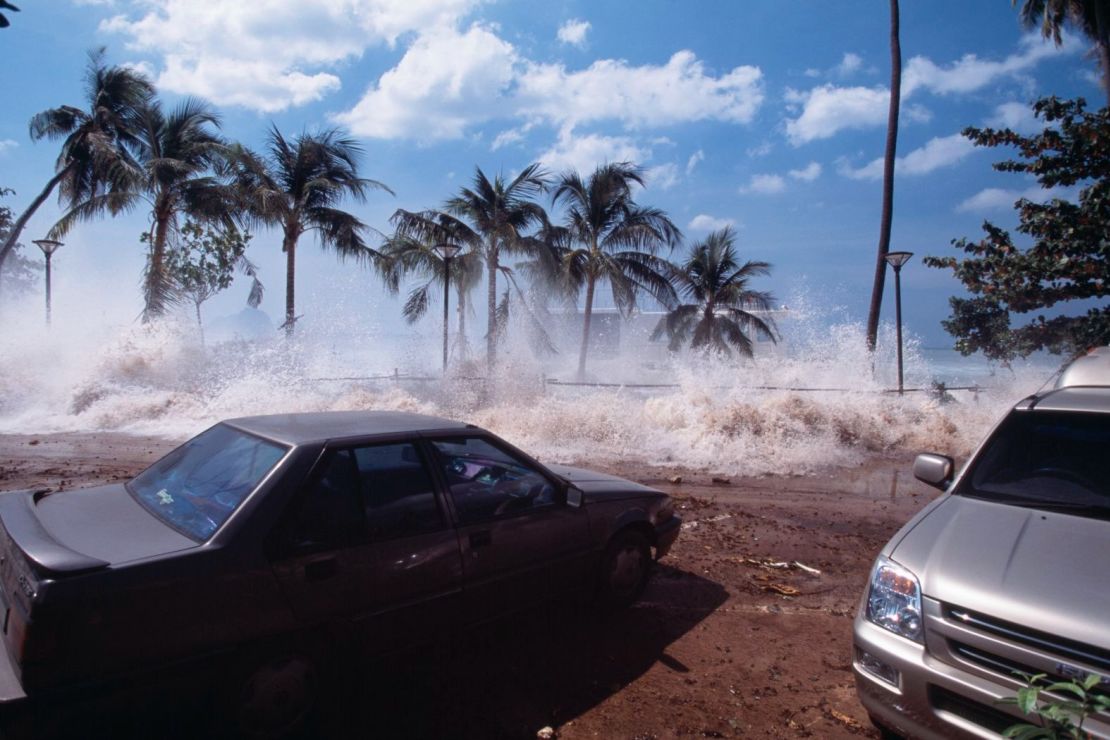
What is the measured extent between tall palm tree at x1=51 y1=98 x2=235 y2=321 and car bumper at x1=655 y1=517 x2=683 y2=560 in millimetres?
19934

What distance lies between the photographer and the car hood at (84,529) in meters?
2.42

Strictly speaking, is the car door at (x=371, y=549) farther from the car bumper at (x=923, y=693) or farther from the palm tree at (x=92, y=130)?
the palm tree at (x=92, y=130)

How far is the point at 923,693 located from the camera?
250cm

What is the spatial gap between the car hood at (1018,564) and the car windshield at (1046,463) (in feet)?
0.71

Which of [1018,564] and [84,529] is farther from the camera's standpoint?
[84,529]

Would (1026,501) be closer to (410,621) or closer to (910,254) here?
(410,621)

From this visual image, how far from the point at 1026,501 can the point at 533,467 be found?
2669 mm

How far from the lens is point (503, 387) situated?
50.0 feet

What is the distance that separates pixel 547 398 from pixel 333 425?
10.8 metres

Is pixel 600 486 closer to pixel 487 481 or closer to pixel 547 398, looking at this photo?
pixel 487 481

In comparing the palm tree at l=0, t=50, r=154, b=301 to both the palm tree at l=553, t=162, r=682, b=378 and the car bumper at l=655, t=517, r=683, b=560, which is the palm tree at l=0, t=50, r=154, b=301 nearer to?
the palm tree at l=553, t=162, r=682, b=378

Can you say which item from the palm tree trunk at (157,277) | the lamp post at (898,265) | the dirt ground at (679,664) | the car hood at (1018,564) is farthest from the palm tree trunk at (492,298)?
the car hood at (1018,564)

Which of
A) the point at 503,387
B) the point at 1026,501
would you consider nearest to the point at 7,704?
the point at 1026,501

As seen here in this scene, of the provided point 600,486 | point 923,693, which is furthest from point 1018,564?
point 600,486
